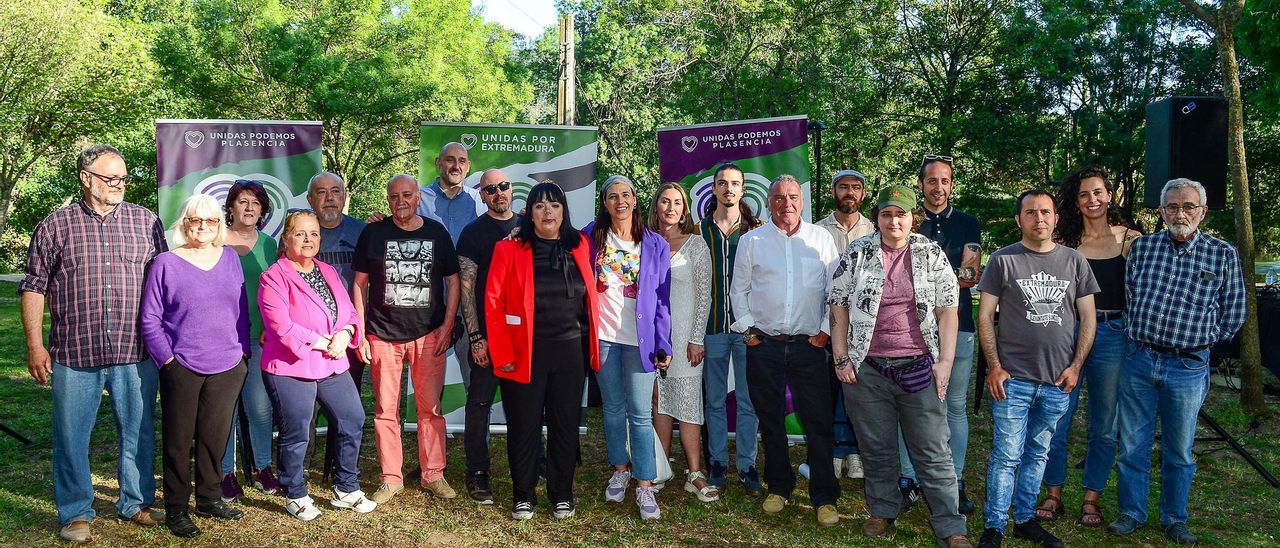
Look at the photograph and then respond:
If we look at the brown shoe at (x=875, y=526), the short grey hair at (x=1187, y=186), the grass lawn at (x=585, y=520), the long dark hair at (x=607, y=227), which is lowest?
the grass lawn at (x=585, y=520)

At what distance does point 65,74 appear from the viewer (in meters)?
19.1

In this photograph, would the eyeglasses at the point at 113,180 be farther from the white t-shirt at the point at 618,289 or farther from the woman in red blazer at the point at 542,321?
the white t-shirt at the point at 618,289

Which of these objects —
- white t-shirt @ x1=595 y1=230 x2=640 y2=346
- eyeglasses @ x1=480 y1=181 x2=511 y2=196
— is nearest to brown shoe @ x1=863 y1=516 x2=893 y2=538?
white t-shirt @ x1=595 y1=230 x2=640 y2=346

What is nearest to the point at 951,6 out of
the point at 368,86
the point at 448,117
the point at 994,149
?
the point at 994,149

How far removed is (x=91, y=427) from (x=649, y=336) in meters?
2.59

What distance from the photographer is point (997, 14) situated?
1942 centimetres

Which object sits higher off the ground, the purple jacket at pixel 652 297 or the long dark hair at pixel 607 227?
the long dark hair at pixel 607 227

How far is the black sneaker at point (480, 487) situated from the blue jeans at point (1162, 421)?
3.17 meters

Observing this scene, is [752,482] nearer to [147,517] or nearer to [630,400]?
[630,400]

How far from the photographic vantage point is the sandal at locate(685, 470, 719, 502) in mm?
4660

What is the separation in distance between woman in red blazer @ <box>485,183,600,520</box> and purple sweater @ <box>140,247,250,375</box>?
46.8 inches

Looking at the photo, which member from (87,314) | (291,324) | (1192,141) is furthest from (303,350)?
(1192,141)

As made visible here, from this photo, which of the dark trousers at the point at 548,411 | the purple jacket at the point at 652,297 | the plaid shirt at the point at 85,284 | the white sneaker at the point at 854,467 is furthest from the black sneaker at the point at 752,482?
the plaid shirt at the point at 85,284

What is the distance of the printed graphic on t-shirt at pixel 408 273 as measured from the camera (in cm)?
449
